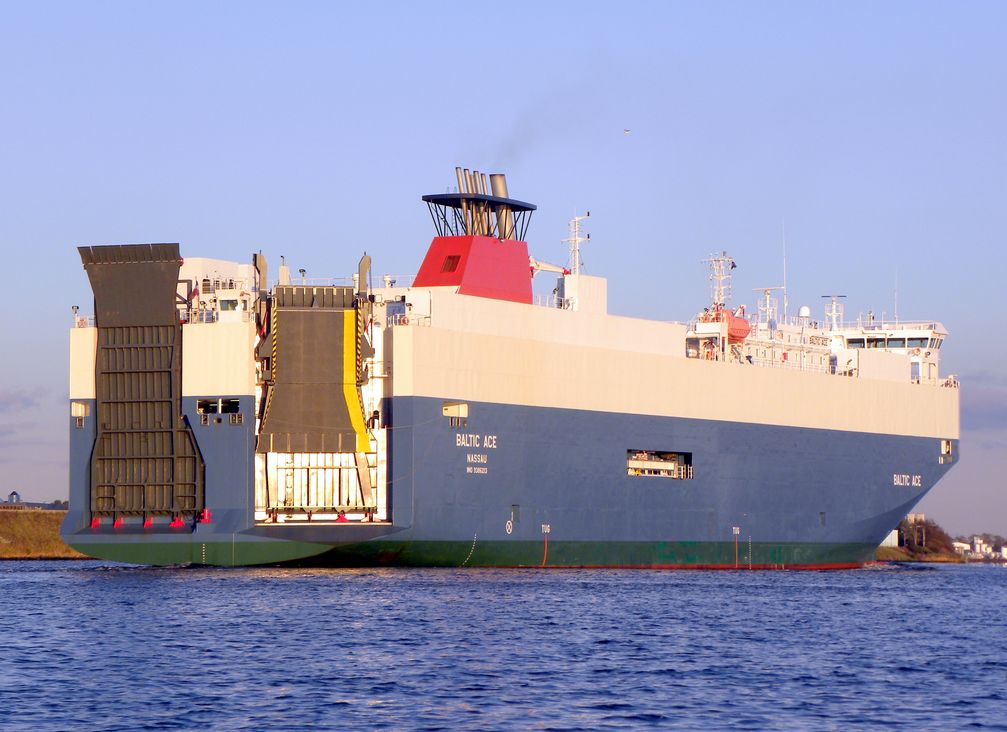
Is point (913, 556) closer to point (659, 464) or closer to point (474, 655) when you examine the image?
point (659, 464)

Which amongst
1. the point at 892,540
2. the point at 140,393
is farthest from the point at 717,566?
the point at 892,540

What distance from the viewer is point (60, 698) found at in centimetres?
2658

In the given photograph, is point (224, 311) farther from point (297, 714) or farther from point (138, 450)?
point (297, 714)

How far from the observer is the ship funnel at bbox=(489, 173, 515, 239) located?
2388 inches

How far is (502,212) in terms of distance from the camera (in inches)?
2391

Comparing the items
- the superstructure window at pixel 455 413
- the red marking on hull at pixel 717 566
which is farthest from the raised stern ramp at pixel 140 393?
the red marking on hull at pixel 717 566

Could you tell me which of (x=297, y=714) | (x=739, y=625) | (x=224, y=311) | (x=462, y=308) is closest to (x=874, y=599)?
(x=739, y=625)

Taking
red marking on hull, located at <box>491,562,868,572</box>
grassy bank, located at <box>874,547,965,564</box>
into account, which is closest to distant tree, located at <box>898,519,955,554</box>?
grassy bank, located at <box>874,547,965,564</box>

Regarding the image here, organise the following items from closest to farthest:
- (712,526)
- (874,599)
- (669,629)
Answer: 1. (669,629)
2. (874,599)
3. (712,526)

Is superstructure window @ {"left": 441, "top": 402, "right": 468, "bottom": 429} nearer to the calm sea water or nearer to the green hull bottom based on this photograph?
the green hull bottom

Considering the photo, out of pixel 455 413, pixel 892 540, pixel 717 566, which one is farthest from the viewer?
pixel 892 540

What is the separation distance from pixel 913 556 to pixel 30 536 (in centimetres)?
6279

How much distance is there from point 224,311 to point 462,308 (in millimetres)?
7512

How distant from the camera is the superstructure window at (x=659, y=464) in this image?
61.6m
